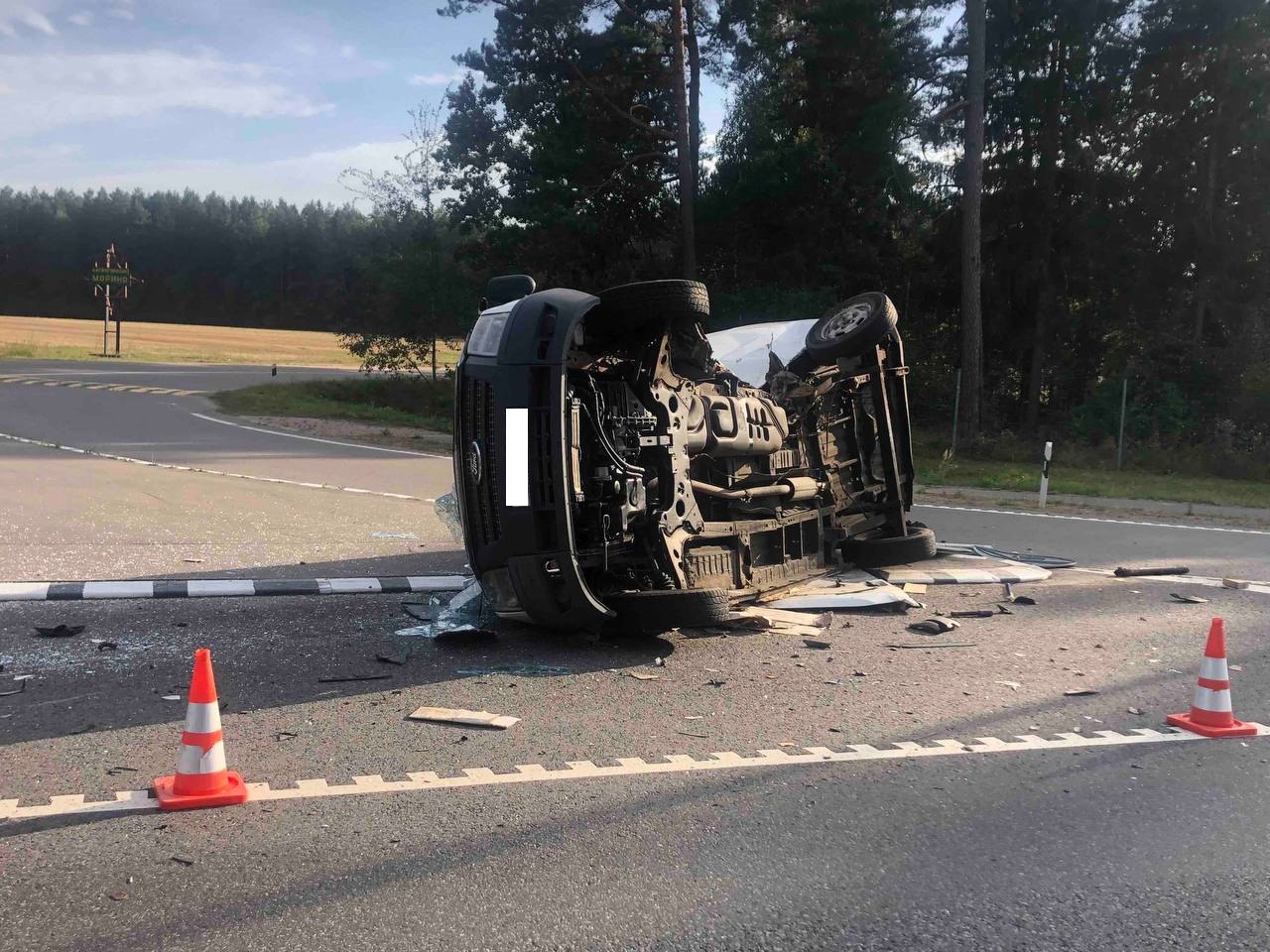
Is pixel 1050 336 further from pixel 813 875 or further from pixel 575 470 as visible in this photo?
pixel 813 875

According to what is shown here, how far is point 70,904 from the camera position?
2.99 meters

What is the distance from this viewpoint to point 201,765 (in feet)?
12.3

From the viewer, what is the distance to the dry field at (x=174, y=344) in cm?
4842

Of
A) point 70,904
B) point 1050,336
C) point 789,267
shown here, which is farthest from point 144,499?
point 1050,336

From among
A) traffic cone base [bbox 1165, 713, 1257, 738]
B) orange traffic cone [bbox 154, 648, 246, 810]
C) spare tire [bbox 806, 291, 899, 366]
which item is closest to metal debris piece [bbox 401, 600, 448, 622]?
orange traffic cone [bbox 154, 648, 246, 810]

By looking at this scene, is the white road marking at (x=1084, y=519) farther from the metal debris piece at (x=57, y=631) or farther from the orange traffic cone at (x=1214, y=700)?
the metal debris piece at (x=57, y=631)

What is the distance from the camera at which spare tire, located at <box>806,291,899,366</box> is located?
8.62 metres

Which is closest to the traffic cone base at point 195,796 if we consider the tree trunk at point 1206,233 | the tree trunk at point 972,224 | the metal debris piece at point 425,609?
the metal debris piece at point 425,609

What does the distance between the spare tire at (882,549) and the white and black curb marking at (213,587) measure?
3.10 m

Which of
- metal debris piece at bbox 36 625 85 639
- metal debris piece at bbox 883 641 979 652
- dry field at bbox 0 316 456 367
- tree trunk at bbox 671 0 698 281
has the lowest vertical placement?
metal debris piece at bbox 883 641 979 652

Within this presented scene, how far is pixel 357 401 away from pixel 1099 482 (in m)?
22.4

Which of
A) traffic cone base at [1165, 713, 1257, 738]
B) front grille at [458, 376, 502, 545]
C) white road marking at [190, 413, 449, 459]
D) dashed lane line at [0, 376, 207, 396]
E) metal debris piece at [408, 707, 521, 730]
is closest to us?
metal debris piece at [408, 707, 521, 730]

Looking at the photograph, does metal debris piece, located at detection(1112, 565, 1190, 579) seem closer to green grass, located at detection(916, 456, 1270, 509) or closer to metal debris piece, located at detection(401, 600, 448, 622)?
metal debris piece, located at detection(401, 600, 448, 622)

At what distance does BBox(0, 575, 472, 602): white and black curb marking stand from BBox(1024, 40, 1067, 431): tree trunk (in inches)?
860
